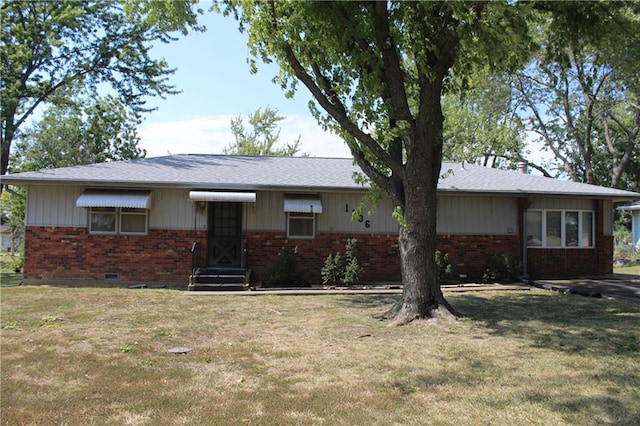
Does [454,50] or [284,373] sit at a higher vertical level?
[454,50]

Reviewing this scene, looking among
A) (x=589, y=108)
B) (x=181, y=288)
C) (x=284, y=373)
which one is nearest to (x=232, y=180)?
(x=181, y=288)

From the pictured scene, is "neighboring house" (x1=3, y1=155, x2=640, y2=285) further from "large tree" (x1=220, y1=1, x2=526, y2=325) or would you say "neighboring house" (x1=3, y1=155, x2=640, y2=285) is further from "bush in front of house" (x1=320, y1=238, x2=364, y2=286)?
"large tree" (x1=220, y1=1, x2=526, y2=325)

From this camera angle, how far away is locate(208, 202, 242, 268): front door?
14.4m

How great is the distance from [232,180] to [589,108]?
69.8ft

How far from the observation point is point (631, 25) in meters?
9.05

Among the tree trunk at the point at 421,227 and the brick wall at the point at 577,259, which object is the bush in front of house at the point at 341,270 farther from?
Result: the brick wall at the point at 577,259

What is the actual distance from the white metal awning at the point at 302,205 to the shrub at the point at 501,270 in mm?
5229

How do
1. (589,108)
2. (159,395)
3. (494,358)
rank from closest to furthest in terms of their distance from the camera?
(159,395), (494,358), (589,108)

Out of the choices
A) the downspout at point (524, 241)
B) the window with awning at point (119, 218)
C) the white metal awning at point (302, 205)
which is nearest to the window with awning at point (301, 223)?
the white metal awning at point (302, 205)

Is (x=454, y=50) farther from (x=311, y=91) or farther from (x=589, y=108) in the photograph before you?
(x=589, y=108)

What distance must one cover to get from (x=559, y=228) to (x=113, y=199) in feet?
42.3

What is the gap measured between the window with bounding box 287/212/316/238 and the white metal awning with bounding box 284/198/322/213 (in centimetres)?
58

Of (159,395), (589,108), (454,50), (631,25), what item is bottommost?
(159,395)

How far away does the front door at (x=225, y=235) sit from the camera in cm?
1438
